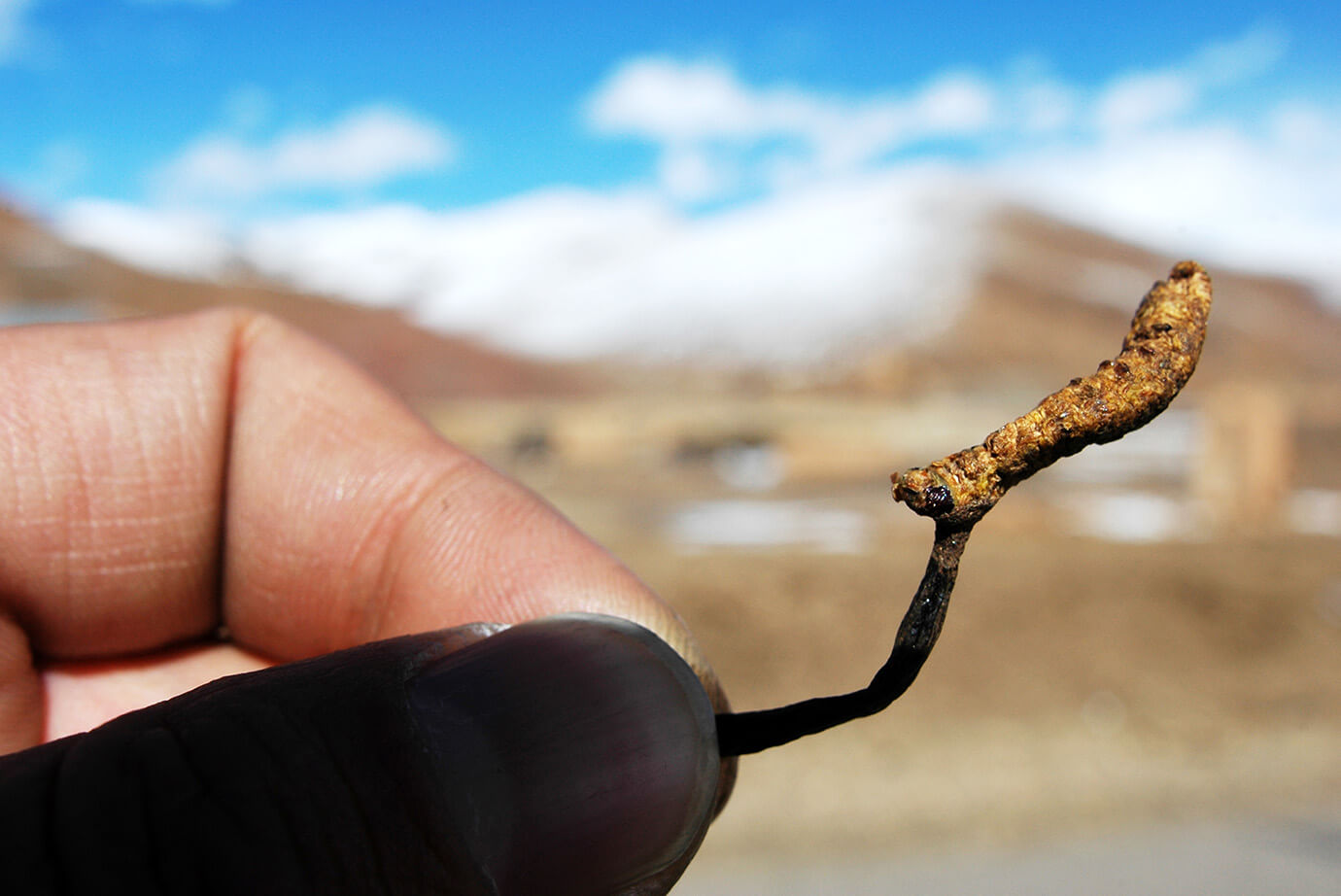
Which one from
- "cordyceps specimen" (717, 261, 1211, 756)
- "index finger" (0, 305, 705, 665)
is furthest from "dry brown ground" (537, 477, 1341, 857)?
"cordyceps specimen" (717, 261, 1211, 756)

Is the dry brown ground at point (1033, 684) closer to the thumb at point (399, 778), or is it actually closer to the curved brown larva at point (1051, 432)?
the thumb at point (399, 778)

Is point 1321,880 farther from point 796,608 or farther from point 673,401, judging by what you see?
point 673,401

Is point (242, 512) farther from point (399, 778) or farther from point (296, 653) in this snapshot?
point (399, 778)

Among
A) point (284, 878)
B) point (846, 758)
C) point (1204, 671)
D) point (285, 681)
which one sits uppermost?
point (285, 681)

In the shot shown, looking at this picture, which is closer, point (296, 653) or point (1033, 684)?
point (296, 653)

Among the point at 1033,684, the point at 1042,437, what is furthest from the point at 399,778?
the point at 1033,684

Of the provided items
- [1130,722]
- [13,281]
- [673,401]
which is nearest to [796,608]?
[1130,722]
